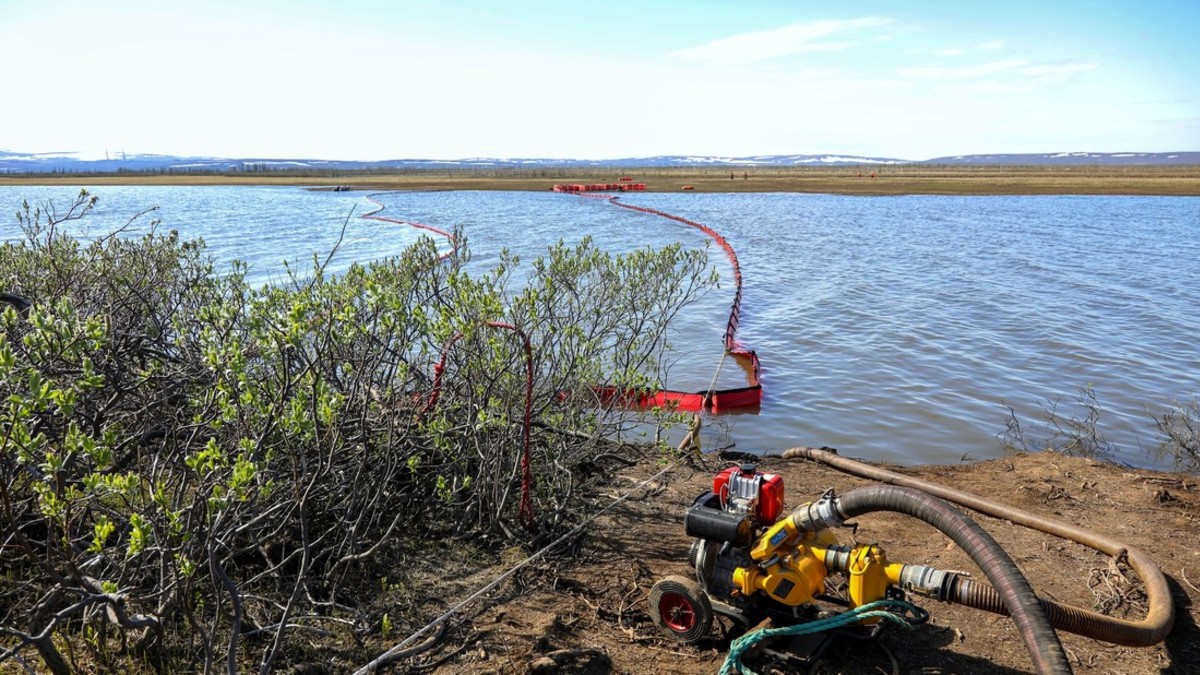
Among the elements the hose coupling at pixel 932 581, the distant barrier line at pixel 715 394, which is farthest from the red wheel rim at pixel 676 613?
the distant barrier line at pixel 715 394

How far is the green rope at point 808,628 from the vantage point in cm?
383

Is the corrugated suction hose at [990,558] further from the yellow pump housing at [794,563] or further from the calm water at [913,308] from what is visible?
the calm water at [913,308]

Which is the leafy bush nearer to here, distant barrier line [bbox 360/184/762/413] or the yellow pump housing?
distant barrier line [bbox 360/184/762/413]

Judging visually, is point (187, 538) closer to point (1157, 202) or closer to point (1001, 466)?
point (1001, 466)

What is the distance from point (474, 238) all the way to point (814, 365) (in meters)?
20.5

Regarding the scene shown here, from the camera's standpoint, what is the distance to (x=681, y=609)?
450 centimetres

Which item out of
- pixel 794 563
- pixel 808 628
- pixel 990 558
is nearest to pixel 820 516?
pixel 794 563

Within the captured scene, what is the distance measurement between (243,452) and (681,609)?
8.91 feet

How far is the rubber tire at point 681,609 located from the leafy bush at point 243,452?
146cm

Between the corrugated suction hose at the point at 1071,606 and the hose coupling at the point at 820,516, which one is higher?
the hose coupling at the point at 820,516

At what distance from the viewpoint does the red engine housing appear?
4312 millimetres

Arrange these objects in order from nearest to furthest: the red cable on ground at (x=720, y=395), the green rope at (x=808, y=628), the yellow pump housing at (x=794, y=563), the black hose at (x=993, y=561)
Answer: the black hose at (x=993, y=561)
the green rope at (x=808, y=628)
the yellow pump housing at (x=794, y=563)
the red cable on ground at (x=720, y=395)

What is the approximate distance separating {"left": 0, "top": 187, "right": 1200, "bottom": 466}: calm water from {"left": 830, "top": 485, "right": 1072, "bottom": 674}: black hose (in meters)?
6.30

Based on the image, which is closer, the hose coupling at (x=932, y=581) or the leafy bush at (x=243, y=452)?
the leafy bush at (x=243, y=452)
